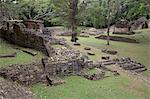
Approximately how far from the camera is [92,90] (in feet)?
49.3

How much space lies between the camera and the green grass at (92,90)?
556 inches

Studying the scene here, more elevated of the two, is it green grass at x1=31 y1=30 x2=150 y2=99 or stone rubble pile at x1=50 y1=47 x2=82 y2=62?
stone rubble pile at x1=50 y1=47 x2=82 y2=62

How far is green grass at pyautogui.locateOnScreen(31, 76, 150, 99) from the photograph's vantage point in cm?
1412

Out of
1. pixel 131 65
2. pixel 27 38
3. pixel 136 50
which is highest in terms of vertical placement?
pixel 27 38

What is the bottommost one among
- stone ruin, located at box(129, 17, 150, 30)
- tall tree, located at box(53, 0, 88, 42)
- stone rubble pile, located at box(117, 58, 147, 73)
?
stone rubble pile, located at box(117, 58, 147, 73)

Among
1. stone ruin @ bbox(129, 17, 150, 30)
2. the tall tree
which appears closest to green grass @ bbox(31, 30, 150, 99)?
the tall tree

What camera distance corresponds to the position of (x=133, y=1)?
3506 centimetres

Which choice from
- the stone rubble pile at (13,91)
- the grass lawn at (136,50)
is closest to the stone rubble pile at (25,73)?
the stone rubble pile at (13,91)

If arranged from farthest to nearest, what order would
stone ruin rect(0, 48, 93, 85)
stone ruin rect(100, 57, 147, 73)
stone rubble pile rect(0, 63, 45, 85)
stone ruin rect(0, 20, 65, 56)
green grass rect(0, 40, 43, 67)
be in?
stone ruin rect(100, 57, 147, 73) → stone ruin rect(0, 20, 65, 56) → green grass rect(0, 40, 43, 67) → stone ruin rect(0, 48, 93, 85) → stone rubble pile rect(0, 63, 45, 85)

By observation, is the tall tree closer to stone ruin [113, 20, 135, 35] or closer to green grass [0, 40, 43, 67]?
stone ruin [113, 20, 135, 35]

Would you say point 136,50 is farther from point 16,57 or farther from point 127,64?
point 16,57

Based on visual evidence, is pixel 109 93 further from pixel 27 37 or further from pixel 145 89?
pixel 27 37

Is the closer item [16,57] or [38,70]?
[38,70]

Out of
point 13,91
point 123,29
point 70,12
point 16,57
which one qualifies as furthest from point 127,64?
point 123,29
